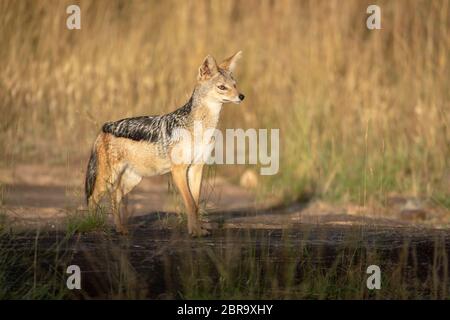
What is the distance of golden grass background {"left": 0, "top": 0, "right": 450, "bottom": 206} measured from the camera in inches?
443

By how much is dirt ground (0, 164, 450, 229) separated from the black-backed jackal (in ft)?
0.93

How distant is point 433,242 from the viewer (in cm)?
685

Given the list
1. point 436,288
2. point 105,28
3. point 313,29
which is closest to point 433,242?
point 436,288

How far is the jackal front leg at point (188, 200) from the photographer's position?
721cm

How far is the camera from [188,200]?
7312 mm

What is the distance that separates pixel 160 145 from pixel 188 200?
0.57 metres

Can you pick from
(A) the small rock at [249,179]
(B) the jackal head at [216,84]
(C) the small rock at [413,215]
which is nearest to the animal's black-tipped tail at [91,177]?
(B) the jackal head at [216,84]

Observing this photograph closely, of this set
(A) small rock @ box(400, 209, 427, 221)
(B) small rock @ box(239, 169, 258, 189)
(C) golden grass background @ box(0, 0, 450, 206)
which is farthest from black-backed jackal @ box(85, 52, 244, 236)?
(B) small rock @ box(239, 169, 258, 189)

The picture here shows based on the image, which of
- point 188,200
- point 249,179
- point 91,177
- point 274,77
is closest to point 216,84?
point 188,200

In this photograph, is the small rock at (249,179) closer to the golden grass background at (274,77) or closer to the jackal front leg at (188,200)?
the golden grass background at (274,77)

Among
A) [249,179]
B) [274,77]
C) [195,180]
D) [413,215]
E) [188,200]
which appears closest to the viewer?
[188,200]

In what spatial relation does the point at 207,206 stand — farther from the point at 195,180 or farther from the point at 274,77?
the point at 274,77

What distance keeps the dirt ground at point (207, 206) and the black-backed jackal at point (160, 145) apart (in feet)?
0.93

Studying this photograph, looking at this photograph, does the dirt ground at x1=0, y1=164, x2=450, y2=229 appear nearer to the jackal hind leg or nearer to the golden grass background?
the jackal hind leg
